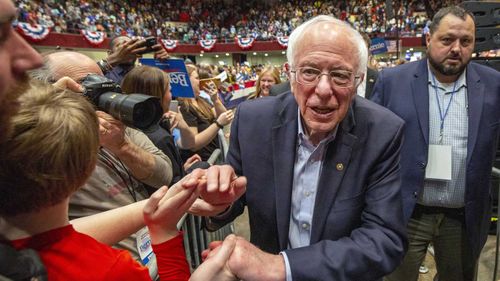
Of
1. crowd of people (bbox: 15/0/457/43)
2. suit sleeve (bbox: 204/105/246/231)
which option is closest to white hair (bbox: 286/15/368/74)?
suit sleeve (bbox: 204/105/246/231)

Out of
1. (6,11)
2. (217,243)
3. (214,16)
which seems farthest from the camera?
(214,16)

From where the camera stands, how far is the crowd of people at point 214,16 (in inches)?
706

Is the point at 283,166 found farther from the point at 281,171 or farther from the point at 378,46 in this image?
the point at 378,46

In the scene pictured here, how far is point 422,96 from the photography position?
2160mm

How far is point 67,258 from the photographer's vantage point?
728 millimetres

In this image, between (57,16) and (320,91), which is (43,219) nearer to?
(320,91)

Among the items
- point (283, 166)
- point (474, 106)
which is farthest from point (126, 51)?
point (474, 106)

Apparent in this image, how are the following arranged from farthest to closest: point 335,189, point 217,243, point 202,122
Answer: point 202,122, point 335,189, point 217,243

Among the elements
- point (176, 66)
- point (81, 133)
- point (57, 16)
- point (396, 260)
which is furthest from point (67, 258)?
point (57, 16)

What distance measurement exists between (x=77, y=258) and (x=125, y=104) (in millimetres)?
534

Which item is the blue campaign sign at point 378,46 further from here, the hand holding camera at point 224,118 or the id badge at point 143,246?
the id badge at point 143,246

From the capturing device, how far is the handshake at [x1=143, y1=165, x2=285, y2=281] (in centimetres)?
95

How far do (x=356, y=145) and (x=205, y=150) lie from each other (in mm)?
2150

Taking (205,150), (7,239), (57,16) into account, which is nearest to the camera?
(7,239)
